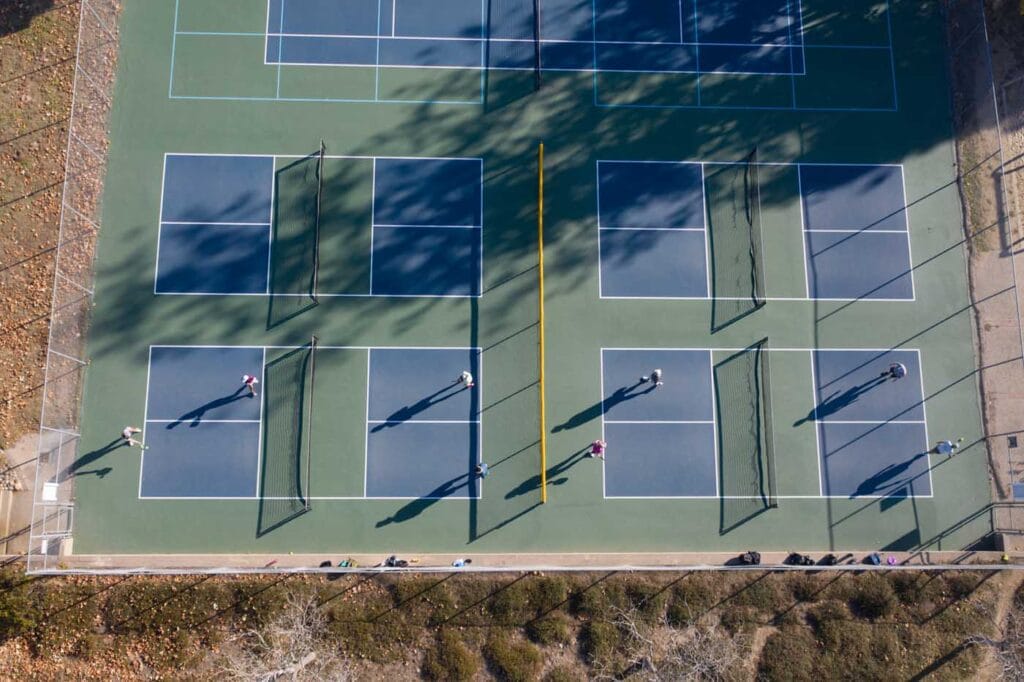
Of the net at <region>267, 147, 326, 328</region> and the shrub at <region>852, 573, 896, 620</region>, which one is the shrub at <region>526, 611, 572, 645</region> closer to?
the shrub at <region>852, 573, 896, 620</region>

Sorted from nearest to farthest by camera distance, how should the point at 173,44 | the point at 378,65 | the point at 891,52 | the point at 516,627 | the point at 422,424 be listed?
the point at 516,627, the point at 422,424, the point at 173,44, the point at 378,65, the point at 891,52

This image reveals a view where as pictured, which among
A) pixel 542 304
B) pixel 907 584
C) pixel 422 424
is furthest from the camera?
pixel 542 304

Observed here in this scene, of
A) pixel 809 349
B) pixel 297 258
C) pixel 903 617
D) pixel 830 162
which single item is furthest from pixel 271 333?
pixel 903 617

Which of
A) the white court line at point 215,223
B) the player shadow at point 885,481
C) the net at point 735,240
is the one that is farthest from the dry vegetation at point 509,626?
the net at point 735,240

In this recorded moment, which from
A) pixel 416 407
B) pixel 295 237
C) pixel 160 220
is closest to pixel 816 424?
pixel 416 407

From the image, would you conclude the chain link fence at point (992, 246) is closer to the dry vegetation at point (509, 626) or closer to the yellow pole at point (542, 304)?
the dry vegetation at point (509, 626)

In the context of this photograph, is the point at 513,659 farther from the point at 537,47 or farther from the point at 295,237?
the point at 537,47

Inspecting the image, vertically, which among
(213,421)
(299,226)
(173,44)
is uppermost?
(173,44)
